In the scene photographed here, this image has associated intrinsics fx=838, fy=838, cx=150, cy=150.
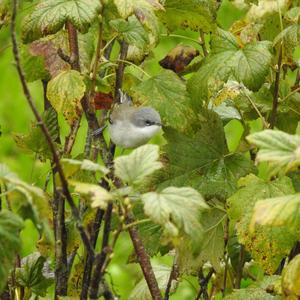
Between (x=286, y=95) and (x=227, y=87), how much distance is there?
0.82 ft

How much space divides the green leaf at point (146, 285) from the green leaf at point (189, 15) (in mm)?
888

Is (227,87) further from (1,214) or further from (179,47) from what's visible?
(1,214)

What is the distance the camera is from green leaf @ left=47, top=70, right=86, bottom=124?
2320 mm

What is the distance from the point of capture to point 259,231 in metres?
2.30

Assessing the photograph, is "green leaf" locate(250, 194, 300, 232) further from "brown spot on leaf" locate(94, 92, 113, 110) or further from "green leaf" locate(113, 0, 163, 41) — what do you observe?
"brown spot on leaf" locate(94, 92, 113, 110)

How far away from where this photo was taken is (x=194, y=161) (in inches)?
102

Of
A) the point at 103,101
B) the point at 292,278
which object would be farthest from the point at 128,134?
the point at 292,278

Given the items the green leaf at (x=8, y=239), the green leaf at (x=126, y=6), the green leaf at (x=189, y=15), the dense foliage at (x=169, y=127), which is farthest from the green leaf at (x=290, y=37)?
the green leaf at (x=8, y=239)

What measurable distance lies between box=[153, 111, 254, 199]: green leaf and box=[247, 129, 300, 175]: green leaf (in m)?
0.68

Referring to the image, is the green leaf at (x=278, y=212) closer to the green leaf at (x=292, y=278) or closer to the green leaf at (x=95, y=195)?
the green leaf at (x=292, y=278)

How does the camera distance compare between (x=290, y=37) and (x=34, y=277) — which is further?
(x=34, y=277)

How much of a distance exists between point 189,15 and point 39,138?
2.05ft

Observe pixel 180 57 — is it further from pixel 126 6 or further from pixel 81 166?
pixel 81 166

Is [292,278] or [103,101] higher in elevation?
[103,101]
